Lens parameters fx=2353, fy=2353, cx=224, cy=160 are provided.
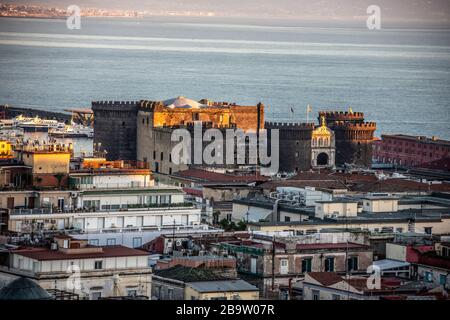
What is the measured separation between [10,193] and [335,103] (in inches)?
3339

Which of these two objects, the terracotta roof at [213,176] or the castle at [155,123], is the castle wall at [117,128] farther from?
the terracotta roof at [213,176]

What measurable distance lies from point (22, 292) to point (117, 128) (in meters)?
44.5

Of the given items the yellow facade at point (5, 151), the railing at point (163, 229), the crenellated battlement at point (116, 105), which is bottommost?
the railing at point (163, 229)

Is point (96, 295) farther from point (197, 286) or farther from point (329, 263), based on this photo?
point (329, 263)

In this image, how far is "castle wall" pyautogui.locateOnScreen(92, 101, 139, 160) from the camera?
3000 inches

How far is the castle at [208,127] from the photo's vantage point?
243 feet

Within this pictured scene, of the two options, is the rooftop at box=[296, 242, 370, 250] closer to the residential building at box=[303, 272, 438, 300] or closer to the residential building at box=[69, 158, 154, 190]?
the residential building at box=[303, 272, 438, 300]

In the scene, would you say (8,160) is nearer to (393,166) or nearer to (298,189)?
(298,189)

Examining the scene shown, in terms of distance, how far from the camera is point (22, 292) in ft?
108

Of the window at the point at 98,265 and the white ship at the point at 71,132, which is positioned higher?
the window at the point at 98,265

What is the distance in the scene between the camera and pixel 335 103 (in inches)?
5295

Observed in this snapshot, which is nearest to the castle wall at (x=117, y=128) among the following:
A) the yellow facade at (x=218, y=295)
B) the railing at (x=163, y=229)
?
the railing at (x=163, y=229)

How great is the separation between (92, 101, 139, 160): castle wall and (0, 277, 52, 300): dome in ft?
138
